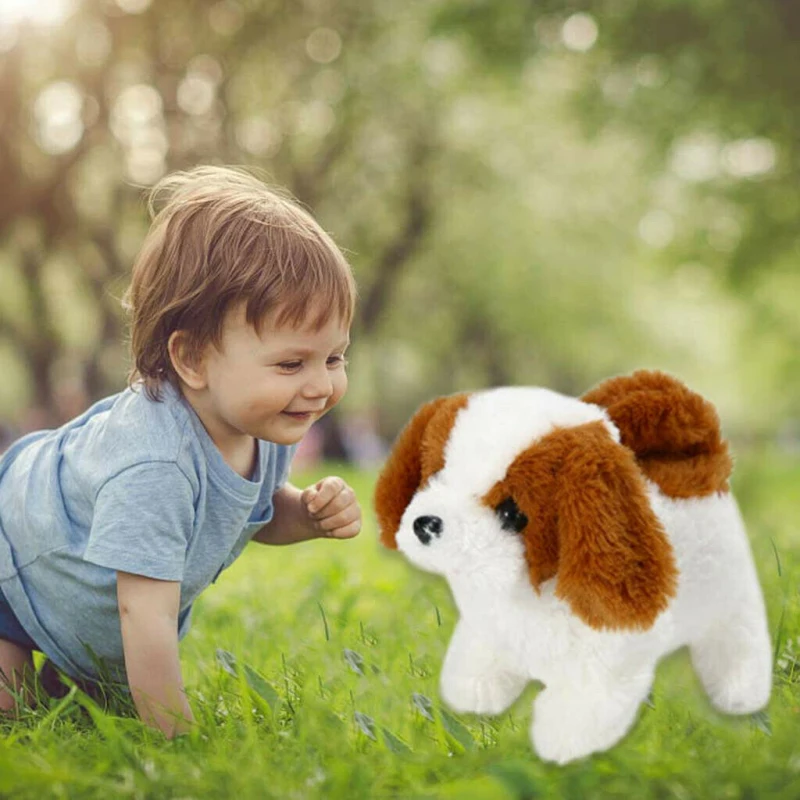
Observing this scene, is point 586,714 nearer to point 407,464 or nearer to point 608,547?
point 608,547

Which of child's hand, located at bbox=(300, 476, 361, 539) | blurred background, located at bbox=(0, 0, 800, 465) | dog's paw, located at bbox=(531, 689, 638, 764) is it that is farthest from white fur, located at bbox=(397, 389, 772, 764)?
blurred background, located at bbox=(0, 0, 800, 465)

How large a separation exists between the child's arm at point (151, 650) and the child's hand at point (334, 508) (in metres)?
0.50

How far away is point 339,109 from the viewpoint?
14148mm

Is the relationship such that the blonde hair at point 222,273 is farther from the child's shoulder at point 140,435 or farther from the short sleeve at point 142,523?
the short sleeve at point 142,523

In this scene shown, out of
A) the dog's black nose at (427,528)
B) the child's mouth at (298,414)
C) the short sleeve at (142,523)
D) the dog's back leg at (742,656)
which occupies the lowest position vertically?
the dog's back leg at (742,656)

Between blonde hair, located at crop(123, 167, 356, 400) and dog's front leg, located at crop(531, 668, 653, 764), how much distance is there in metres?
0.92

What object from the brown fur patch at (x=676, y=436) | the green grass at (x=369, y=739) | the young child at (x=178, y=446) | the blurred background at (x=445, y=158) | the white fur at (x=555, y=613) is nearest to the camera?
the green grass at (x=369, y=739)

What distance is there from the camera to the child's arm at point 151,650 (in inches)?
84.4

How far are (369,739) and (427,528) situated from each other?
18.7 inches

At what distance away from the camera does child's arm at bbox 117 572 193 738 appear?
214cm

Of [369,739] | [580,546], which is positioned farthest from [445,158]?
[580,546]

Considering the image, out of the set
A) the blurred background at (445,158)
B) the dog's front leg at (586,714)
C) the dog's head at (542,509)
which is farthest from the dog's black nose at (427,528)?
the blurred background at (445,158)

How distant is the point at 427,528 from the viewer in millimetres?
1821

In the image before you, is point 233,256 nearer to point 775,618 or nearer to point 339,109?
point 775,618
